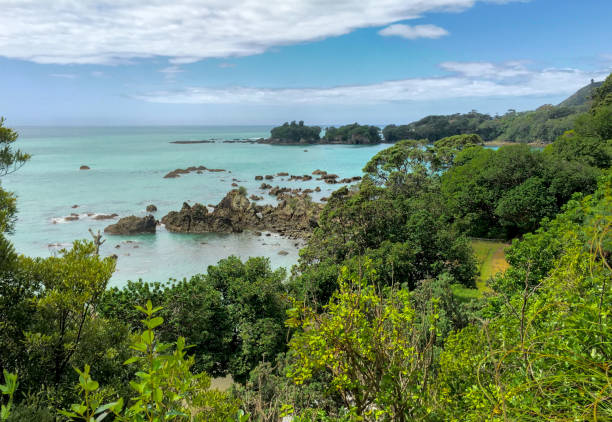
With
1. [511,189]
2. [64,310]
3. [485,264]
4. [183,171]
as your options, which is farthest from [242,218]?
[183,171]

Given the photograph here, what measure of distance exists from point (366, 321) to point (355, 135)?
11912 centimetres

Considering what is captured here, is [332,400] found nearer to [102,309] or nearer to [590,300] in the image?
[590,300]

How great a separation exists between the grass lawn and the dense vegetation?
1.18 feet

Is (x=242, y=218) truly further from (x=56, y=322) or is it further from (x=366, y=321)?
(x=366, y=321)

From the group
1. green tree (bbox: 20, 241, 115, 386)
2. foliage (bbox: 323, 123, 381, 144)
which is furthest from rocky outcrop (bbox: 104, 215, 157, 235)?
foliage (bbox: 323, 123, 381, 144)

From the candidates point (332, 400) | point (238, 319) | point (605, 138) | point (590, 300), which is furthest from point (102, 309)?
point (605, 138)

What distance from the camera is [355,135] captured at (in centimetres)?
11938

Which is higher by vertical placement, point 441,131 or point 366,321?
point 441,131

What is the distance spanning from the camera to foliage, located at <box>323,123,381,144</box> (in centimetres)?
11768

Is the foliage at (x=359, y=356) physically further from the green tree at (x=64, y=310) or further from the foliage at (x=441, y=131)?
the foliage at (x=441, y=131)

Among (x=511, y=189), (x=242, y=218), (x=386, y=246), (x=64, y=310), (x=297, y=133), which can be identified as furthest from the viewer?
(x=297, y=133)

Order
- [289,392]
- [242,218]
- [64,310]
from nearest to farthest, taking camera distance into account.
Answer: [64,310]
[289,392]
[242,218]

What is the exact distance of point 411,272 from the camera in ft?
54.1

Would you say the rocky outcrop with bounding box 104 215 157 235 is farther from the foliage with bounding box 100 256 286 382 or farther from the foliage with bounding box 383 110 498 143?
the foliage with bounding box 383 110 498 143
